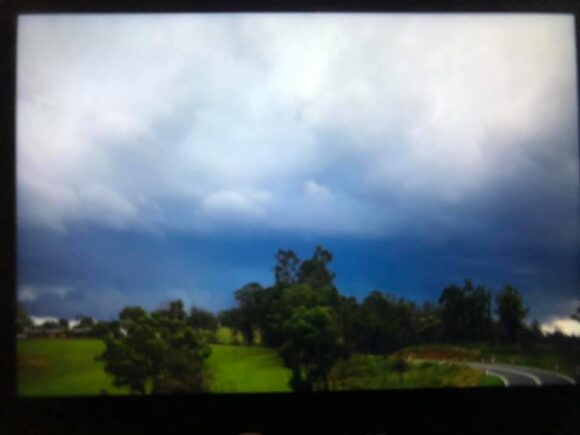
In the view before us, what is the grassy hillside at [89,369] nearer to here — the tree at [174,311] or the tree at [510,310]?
the tree at [174,311]

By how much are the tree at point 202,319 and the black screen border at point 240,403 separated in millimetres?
193

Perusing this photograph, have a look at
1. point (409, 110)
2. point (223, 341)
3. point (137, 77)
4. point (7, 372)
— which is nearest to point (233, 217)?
point (223, 341)

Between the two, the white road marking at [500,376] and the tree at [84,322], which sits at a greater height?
the tree at [84,322]

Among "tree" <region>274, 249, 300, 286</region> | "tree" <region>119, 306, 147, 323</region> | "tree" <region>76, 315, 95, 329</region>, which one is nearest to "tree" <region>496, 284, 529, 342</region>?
"tree" <region>274, 249, 300, 286</region>

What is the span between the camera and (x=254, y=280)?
1820mm

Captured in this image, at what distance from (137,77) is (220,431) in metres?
1.02

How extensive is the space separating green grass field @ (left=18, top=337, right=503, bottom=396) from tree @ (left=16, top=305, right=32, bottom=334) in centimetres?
4

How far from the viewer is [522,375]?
185 centimetres

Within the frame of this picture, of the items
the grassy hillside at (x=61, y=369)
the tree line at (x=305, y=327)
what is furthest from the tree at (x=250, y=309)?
the grassy hillside at (x=61, y=369)

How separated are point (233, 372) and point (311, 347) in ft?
0.76

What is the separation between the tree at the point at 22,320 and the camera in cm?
176

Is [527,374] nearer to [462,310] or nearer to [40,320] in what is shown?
[462,310]

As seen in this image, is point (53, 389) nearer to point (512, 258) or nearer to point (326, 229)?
point (326, 229)

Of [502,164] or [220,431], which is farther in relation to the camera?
[502,164]
